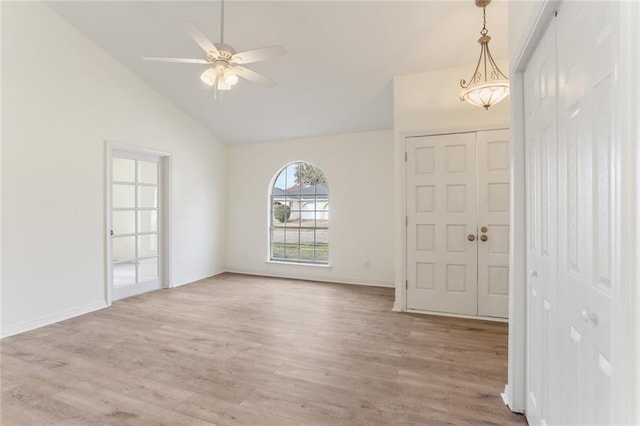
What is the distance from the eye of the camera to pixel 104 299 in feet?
12.8

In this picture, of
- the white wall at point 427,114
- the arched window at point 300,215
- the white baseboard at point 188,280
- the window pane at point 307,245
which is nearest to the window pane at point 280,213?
the arched window at point 300,215

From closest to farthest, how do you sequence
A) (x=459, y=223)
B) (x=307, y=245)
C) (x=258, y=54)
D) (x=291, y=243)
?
(x=258, y=54), (x=459, y=223), (x=307, y=245), (x=291, y=243)

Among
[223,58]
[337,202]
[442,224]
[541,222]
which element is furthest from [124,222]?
[541,222]

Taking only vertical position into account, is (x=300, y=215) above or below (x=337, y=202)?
below

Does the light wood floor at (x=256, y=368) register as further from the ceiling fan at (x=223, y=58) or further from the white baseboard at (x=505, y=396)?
the ceiling fan at (x=223, y=58)

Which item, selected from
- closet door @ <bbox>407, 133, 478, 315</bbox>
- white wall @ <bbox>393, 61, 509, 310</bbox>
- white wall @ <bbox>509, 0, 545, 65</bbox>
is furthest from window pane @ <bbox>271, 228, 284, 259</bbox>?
white wall @ <bbox>509, 0, 545, 65</bbox>

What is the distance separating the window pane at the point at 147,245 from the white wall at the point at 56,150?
2.24 ft

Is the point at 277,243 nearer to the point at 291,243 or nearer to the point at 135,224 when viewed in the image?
the point at 291,243

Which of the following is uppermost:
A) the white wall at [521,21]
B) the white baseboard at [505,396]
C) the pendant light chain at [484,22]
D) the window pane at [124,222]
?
the pendant light chain at [484,22]

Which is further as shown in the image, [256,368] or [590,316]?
[256,368]

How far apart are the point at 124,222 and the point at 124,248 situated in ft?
1.19

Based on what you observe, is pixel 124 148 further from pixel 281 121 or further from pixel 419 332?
pixel 419 332

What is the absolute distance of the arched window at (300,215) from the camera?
5.55 m

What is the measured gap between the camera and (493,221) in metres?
3.40
